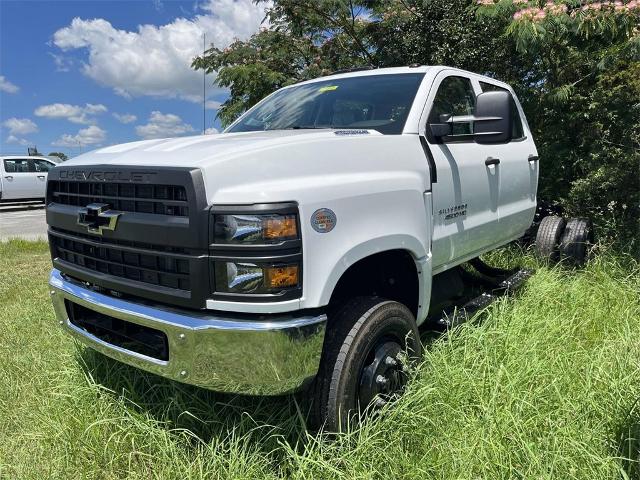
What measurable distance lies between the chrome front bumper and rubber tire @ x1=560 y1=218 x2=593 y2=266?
4.04m

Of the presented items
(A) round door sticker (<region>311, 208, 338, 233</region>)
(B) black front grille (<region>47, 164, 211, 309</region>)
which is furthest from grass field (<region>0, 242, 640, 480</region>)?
(A) round door sticker (<region>311, 208, 338, 233</region>)

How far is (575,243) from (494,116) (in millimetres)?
2991

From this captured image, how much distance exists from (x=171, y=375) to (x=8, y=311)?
347 centimetres

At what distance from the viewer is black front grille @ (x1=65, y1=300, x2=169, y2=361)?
2.28 meters

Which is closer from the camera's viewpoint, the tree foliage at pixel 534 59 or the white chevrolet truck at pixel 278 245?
the white chevrolet truck at pixel 278 245

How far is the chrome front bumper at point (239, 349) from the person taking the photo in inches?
78.7

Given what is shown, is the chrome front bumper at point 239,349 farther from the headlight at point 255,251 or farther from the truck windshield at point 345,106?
the truck windshield at point 345,106

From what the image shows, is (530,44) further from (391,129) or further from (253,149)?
(253,149)

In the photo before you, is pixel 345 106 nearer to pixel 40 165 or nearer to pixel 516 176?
pixel 516 176

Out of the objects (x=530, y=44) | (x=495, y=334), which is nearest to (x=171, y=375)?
(x=495, y=334)

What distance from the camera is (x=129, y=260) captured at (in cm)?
233

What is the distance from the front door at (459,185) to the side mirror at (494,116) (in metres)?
0.22

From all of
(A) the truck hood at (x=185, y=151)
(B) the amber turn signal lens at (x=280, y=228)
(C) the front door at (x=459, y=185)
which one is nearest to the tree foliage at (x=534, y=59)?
(C) the front door at (x=459, y=185)

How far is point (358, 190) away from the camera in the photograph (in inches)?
92.8
